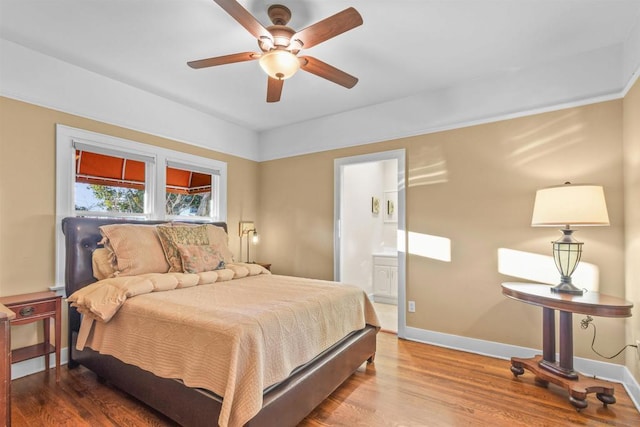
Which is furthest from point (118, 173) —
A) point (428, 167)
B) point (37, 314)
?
point (428, 167)

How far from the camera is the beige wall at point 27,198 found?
250 cm

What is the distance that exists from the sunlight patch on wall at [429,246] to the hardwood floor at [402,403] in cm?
110

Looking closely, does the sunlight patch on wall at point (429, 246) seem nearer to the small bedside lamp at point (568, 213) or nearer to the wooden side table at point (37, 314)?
the small bedside lamp at point (568, 213)

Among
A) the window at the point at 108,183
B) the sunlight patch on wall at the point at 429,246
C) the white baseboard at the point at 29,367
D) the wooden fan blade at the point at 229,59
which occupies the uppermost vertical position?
the wooden fan blade at the point at 229,59

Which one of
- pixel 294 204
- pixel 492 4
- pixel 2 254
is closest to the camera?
pixel 492 4

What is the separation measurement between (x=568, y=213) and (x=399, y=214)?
1602 millimetres

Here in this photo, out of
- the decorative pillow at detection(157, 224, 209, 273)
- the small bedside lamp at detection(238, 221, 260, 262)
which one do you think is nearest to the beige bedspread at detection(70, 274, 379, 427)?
the decorative pillow at detection(157, 224, 209, 273)

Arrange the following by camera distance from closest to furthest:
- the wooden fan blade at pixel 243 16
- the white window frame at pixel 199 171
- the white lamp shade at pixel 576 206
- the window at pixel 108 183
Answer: the wooden fan blade at pixel 243 16, the white lamp shade at pixel 576 206, the window at pixel 108 183, the white window frame at pixel 199 171

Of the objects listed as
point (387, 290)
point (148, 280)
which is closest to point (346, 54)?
point (148, 280)

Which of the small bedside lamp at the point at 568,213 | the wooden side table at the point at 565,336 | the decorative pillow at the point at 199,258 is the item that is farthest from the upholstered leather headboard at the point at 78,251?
the small bedside lamp at the point at 568,213

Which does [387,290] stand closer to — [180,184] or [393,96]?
[393,96]

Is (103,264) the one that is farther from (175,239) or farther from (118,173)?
(118,173)

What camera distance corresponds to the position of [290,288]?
255 centimetres

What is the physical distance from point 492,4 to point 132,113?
11.2 ft
